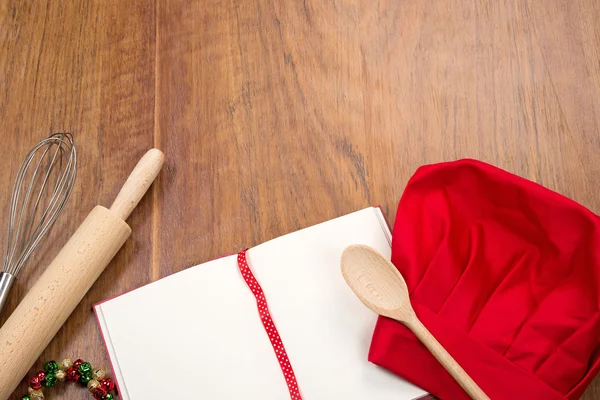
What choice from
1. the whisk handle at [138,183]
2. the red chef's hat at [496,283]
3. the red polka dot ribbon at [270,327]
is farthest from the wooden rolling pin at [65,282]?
the red chef's hat at [496,283]

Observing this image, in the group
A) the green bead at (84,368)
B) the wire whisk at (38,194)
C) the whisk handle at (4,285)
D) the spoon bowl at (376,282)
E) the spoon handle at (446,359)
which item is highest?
the wire whisk at (38,194)

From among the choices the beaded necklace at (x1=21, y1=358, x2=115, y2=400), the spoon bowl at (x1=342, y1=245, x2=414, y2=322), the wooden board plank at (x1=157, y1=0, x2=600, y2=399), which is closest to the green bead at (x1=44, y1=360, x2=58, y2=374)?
the beaded necklace at (x1=21, y1=358, x2=115, y2=400)

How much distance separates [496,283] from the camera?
0.59m

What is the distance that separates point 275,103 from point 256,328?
0.25 metres

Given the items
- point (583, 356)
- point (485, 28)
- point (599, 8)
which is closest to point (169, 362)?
point (583, 356)

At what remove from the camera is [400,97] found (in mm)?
703

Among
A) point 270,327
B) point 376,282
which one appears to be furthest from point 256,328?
point 376,282

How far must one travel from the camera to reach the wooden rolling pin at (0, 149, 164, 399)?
1.84 feet

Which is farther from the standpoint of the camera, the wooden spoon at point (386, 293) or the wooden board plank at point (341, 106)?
the wooden board plank at point (341, 106)

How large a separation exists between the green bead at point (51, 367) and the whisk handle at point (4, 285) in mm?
69

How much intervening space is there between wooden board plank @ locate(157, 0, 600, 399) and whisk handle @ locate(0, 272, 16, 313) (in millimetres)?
134

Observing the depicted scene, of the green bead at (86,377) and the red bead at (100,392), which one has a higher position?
the green bead at (86,377)

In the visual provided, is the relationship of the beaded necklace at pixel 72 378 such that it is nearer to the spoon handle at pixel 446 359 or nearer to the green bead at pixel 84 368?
the green bead at pixel 84 368

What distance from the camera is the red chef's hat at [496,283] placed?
1.81ft
